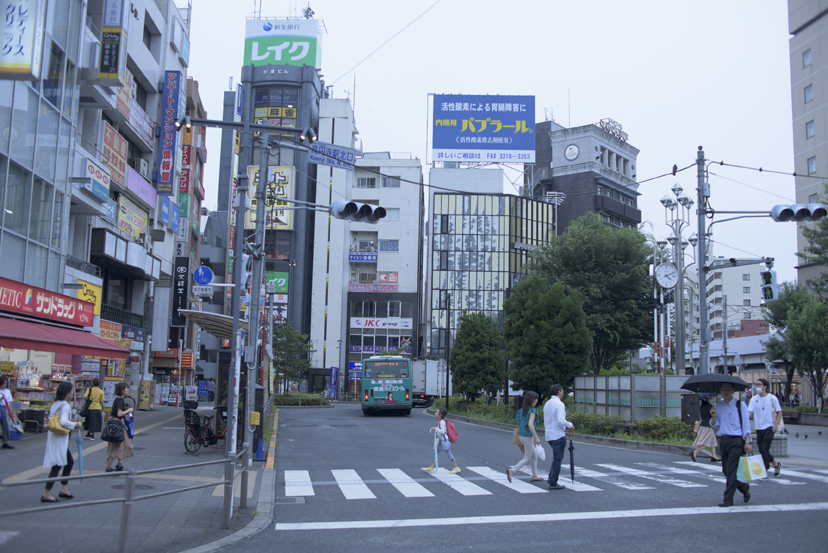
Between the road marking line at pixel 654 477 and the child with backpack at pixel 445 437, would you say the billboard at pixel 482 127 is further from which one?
the road marking line at pixel 654 477

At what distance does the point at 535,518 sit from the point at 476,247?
78.3 m

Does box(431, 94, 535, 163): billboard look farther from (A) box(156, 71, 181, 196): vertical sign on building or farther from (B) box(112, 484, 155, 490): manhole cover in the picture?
(B) box(112, 484, 155, 490): manhole cover

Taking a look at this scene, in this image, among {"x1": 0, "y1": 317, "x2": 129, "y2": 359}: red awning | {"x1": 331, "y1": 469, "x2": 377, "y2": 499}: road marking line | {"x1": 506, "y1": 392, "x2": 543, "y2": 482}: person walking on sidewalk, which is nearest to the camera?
{"x1": 331, "y1": 469, "x2": 377, "y2": 499}: road marking line

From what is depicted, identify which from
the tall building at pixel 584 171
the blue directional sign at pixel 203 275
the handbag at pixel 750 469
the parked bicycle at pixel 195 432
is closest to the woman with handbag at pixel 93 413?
the parked bicycle at pixel 195 432

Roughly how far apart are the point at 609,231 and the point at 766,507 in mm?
34993

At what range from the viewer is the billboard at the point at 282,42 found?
3130 inches

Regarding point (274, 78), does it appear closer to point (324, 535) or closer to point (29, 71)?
point (29, 71)

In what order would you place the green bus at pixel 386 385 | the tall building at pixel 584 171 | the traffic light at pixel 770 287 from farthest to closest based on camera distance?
the tall building at pixel 584 171, the green bus at pixel 386 385, the traffic light at pixel 770 287

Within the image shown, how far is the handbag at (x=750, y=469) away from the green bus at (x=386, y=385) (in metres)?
28.8

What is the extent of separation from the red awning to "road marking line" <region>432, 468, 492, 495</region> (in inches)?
316

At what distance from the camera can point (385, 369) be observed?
3766cm

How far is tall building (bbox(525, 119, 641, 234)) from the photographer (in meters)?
91.3

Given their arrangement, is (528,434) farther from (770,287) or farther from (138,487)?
(770,287)

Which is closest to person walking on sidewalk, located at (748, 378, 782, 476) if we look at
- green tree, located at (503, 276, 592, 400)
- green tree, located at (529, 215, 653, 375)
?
green tree, located at (503, 276, 592, 400)
